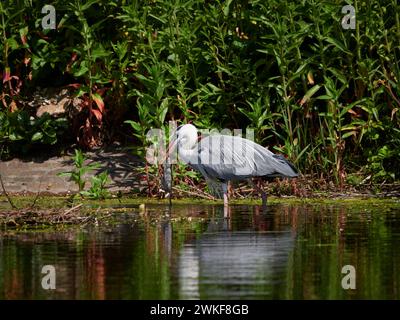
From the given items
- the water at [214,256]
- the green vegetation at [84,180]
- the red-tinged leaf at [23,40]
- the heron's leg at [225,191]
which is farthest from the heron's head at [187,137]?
the red-tinged leaf at [23,40]

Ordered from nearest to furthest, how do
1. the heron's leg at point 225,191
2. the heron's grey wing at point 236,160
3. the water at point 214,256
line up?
the water at point 214,256
the heron's leg at point 225,191
the heron's grey wing at point 236,160

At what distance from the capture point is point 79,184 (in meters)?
16.6

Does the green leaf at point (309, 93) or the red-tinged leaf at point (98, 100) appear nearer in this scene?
the green leaf at point (309, 93)

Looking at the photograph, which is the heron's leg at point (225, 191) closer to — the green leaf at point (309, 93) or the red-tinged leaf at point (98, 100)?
the green leaf at point (309, 93)

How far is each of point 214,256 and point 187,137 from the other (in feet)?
17.6

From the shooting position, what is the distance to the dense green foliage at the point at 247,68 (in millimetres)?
16328

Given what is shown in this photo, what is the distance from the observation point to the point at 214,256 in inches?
423

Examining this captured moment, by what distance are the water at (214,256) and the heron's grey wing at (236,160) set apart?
35.0 inches

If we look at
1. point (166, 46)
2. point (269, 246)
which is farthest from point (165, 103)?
point (269, 246)

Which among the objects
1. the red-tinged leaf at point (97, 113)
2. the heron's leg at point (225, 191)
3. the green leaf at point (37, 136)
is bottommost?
the heron's leg at point (225, 191)

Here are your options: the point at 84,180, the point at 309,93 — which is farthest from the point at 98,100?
the point at 309,93
